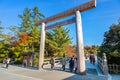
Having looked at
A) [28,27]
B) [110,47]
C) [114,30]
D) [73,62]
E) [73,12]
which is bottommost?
[73,62]

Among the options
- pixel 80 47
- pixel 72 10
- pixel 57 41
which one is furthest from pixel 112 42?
pixel 57 41

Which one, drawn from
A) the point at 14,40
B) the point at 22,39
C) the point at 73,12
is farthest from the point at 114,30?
the point at 14,40

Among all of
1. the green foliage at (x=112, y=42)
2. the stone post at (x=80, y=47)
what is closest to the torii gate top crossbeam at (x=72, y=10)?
the stone post at (x=80, y=47)

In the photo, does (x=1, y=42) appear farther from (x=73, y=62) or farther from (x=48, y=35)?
(x=73, y=62)

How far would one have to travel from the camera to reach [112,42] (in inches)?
636

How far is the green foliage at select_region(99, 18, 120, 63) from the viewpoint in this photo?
577 inches

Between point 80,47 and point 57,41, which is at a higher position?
point 57,41

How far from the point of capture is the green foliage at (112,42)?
14.7 meters

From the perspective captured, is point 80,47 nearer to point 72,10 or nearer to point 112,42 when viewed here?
point 72,10

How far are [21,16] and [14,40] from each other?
9.31 metres

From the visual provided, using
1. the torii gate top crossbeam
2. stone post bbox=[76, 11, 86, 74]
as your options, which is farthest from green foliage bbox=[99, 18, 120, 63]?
the torii gate top crossbeam

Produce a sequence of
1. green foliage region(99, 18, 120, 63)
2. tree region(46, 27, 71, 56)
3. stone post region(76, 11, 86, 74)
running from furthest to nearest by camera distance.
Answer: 1. tree region(46, 27, 71, 56)
2. green foliage region(99, 18, 120, 63)
3. stone post region(76, 11, 86, 74)

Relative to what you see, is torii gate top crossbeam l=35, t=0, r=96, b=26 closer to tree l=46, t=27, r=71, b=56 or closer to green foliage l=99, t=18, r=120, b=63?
green foliage l=99, t=18, r=120, b=63

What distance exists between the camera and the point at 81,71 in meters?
12.5
